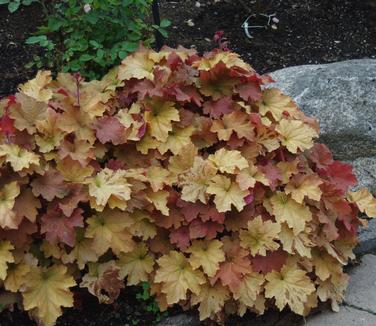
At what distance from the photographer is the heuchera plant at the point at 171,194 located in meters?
3.01

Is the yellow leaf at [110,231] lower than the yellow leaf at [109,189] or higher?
lower

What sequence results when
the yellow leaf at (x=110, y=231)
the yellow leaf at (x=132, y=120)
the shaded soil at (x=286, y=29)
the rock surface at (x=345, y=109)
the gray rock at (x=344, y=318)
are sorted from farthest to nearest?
the shaded soil at (x=286, y=29), the rock surface at (x=345, y=109), the gray rock at (x=344, y=318), the yellow leaf at (x=132, y=120), the yellow leaf at (x=110, y=231)

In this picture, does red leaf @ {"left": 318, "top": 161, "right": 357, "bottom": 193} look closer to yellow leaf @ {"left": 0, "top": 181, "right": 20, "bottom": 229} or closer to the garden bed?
yellow leaf @ {"left": 0, "top": 181, "right": 20, "bottom": 229}

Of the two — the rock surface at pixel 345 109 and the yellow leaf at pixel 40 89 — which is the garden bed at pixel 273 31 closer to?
the rock surface at pixel 345 109

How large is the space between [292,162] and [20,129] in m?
1.28

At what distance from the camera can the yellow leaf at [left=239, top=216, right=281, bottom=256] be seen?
3.19 m

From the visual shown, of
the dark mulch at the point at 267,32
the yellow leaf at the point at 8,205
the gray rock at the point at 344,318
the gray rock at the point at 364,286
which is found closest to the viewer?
the yellow leaf at the point at 8,205

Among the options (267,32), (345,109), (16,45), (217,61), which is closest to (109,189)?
(217,61)

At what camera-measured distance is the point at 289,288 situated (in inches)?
127

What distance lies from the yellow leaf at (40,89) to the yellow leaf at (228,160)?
2.71 feet

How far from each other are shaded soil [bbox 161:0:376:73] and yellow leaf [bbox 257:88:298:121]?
64.7 inches

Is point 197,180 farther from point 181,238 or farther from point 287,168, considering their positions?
point 287,168

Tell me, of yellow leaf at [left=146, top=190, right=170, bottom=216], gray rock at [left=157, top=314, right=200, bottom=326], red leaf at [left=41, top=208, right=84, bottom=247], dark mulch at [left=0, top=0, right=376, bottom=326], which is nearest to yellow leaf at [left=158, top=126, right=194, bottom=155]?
yellow leaf at [left=146, top=190, right=170, bottom=216]

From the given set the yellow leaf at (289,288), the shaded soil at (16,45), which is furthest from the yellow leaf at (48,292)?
the shaded soil at (16,45)
